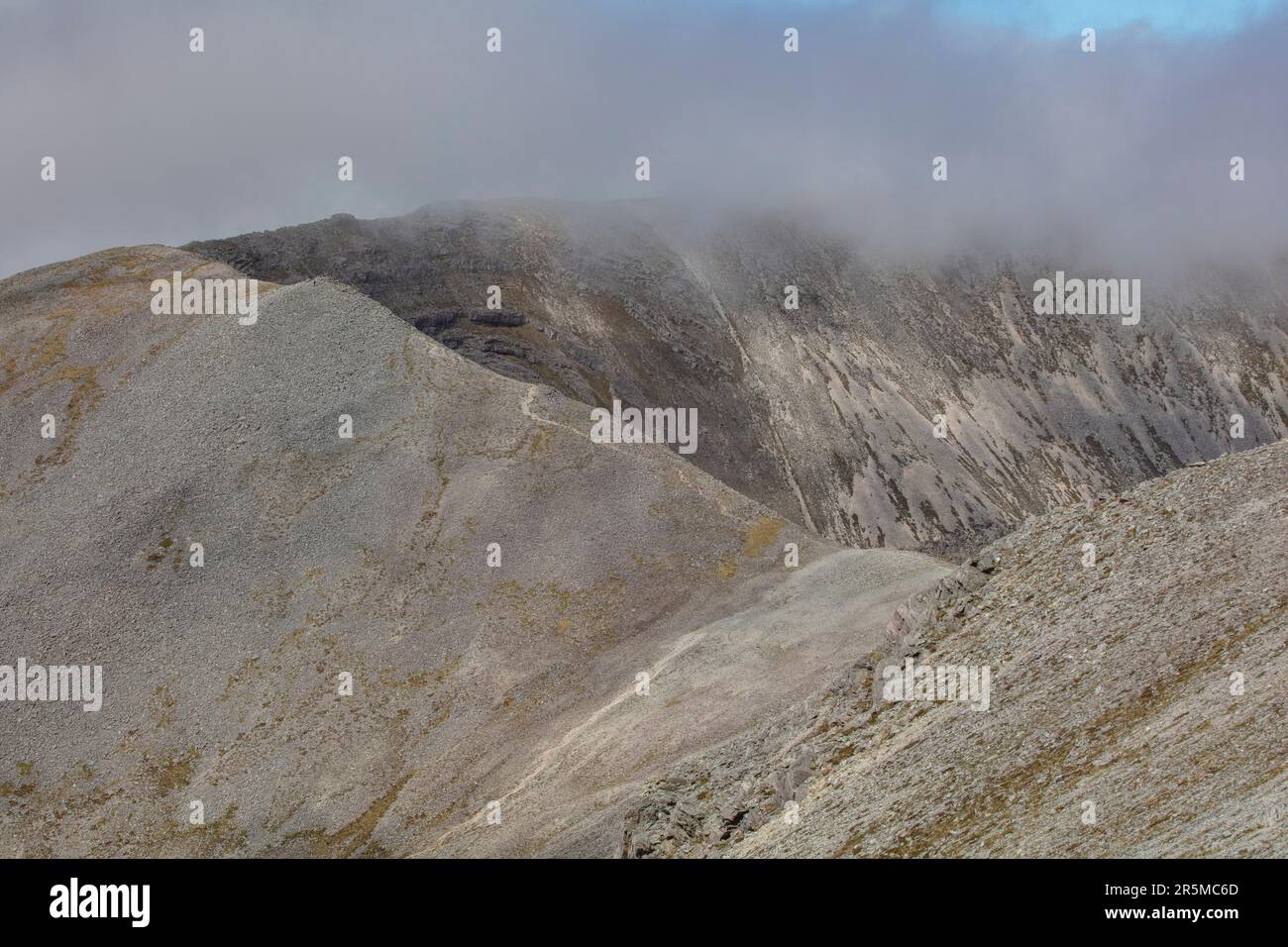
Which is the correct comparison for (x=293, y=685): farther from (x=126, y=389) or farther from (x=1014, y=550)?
(x=1014, y=550)

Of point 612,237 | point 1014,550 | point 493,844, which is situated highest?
point 612,237

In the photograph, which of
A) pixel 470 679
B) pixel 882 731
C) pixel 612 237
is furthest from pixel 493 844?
pixel 612 237
